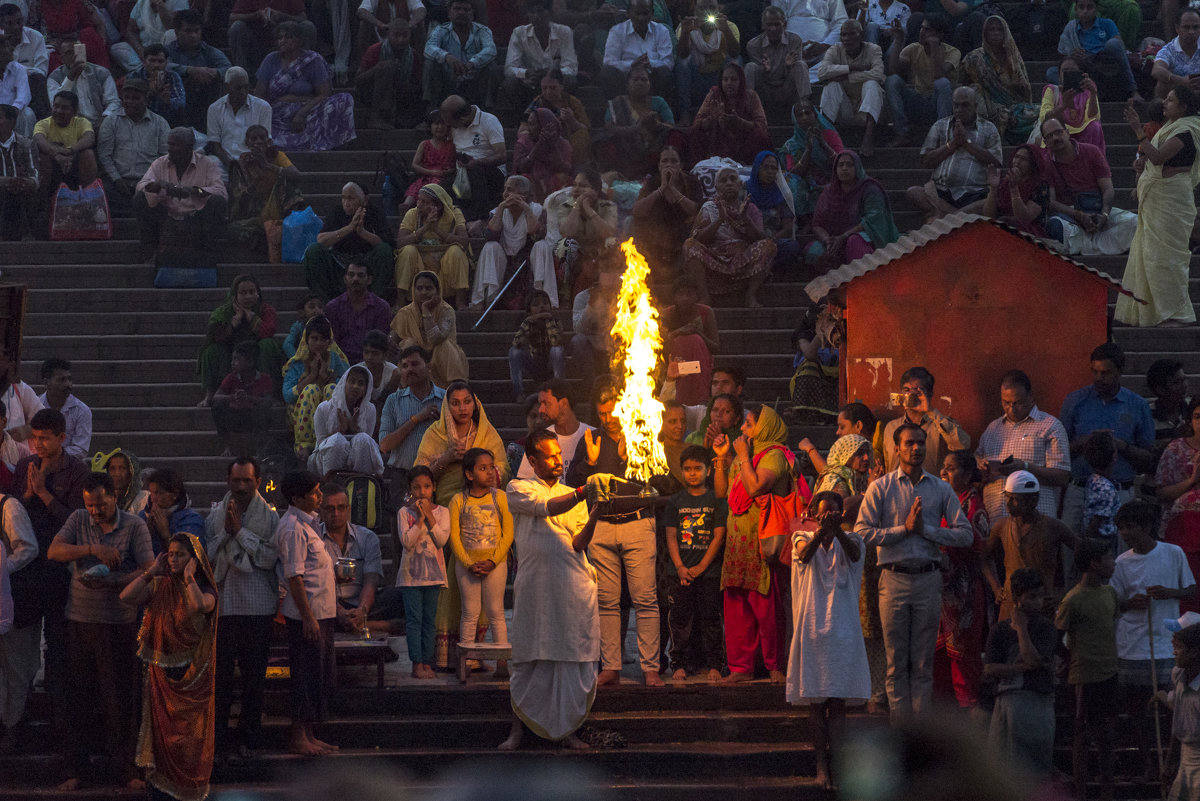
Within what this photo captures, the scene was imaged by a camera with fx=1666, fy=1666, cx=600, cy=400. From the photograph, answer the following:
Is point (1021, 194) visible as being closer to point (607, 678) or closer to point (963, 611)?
point (963, 611)

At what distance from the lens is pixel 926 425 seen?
12148 millimetres

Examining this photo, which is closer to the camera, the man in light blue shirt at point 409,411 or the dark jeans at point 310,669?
the dark jeans at point 310,669

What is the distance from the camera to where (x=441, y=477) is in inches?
489

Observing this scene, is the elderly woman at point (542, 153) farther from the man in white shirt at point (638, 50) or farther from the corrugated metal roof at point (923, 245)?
the corrugated metal roof at point (923, 245)

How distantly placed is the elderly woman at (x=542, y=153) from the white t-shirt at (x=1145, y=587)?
7940mm

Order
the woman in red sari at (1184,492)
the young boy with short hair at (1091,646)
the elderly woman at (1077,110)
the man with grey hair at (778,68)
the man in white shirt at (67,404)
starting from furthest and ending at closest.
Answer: the man with grey hair at (778,68), the elderly woman at (1077,110), the man in white shirt at (67,404), the woman in red sari at (1184,492), the young boy with short hair at (1091,646)

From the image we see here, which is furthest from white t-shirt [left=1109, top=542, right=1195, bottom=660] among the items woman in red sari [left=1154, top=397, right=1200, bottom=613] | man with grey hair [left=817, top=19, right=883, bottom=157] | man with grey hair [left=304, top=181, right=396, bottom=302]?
man with grey hair [left=817, top=19, right=883, bottom=157]

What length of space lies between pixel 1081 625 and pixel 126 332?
10.1 metres

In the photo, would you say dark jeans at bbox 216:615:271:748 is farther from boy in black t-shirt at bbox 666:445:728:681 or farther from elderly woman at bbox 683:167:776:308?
elderly woman at bbox 683:167:776:308

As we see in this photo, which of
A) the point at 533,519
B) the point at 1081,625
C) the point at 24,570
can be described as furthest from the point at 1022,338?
the point at 24,570

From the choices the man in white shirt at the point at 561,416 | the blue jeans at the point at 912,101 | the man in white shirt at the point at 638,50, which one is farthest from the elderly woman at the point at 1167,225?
the man in white shirt at the point at 561,416

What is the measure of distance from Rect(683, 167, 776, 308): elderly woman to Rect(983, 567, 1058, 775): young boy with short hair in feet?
20.6

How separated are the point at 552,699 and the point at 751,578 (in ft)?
5.77

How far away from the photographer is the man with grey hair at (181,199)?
1677cm
